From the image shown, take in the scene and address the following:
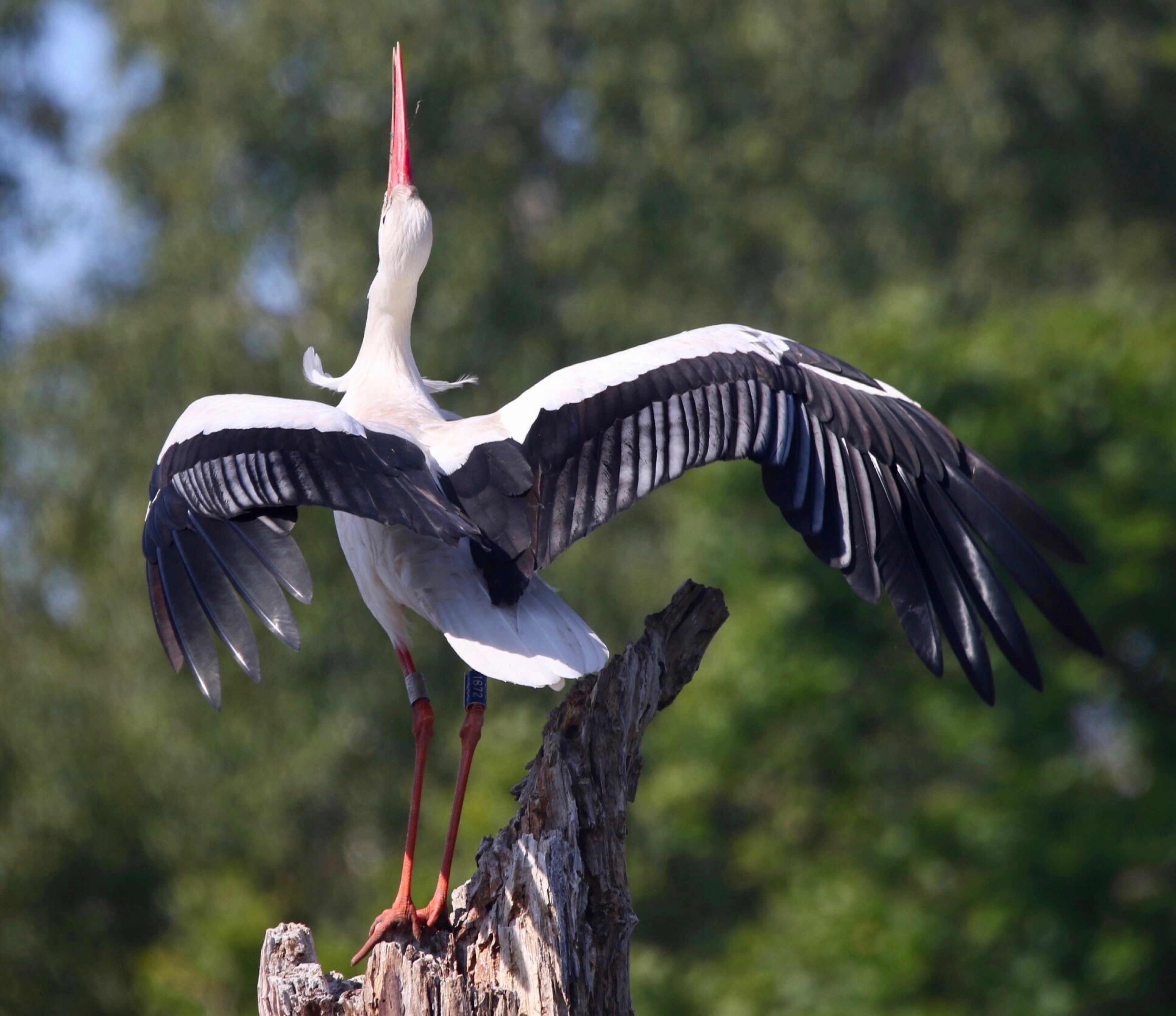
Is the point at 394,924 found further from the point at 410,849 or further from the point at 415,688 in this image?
the point at 415,688

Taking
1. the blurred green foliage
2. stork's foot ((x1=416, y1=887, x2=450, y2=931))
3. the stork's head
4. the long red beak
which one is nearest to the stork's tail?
stork's foot ((x1=416, y1=887, x2=450, y2=931))

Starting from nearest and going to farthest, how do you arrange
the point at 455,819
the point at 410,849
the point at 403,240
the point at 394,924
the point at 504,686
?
1. the point at 394,924
2. the point at 455,819
3. the point at 410,849
4. the point at 403,240
5. the point at 504,686

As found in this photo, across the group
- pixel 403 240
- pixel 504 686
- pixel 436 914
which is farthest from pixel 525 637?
pixel 504 686

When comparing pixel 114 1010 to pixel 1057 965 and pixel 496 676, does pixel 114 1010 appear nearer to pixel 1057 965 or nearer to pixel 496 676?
pixel 1057 965

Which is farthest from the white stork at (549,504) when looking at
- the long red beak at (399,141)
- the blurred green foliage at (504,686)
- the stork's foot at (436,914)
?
the blurred green foliage at (504,686)

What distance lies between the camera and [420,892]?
463 inches

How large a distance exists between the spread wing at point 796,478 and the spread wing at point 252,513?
12.2 inches

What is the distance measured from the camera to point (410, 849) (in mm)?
4941

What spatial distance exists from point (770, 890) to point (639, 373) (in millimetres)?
10324

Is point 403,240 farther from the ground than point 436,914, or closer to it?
farther from the ground

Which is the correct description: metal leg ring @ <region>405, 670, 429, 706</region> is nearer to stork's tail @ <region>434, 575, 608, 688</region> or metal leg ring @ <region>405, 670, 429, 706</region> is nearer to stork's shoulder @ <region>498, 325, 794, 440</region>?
stork's tail @ <region>434, 575, 608, 688</region>

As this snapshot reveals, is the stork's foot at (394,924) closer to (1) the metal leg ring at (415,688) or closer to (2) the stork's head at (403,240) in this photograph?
(1) the metal leg ring at (415,688)

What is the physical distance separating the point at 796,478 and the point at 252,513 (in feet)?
5.15

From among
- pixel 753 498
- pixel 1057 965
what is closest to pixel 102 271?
pixel 753 498
